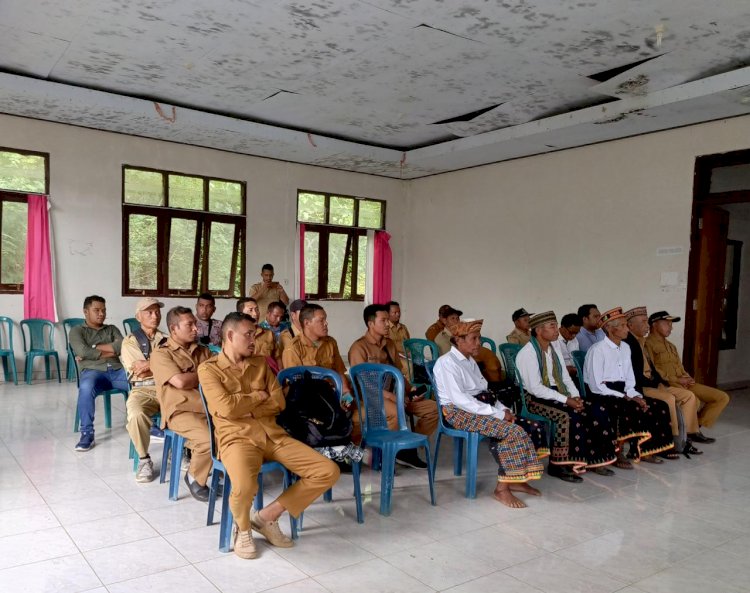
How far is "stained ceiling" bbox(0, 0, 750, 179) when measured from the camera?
4430mm

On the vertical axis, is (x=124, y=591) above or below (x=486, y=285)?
below

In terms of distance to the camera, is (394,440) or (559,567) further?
(394,440)

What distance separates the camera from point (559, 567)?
2.68 metres

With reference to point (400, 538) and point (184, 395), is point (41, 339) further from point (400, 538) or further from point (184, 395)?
point (400, 538)

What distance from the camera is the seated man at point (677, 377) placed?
5055 millimetres

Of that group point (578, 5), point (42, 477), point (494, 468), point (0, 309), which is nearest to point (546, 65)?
point (578, 5)

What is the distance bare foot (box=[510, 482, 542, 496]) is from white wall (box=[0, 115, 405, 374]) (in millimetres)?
5687

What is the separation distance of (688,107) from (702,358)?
280cm

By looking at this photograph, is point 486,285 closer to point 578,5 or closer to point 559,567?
point 578,5

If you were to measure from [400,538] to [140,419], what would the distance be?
5.87 feet

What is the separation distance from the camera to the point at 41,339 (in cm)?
701

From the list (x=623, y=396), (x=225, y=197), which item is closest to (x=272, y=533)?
(x=623, y=396)

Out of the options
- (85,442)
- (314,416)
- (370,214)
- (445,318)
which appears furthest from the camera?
(370,214)

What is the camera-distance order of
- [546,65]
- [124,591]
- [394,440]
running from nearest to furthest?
[124,591]
[394,440]
[546,65]
